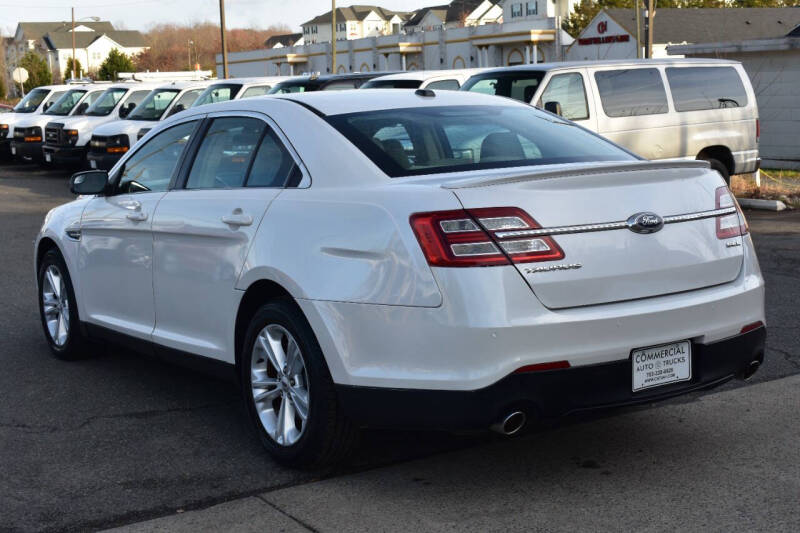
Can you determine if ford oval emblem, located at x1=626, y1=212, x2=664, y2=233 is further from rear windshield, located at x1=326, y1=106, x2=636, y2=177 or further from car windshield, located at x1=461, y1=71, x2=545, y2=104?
car windshield, located at x1=461, y1=71, x2=545, y2=104

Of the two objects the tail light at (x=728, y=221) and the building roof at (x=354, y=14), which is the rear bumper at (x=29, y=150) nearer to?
the tail light at (x=728, y=221)

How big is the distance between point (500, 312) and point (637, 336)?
602 millimetres

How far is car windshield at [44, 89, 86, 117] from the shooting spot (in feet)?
87.3

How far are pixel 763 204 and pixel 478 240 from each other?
38.9ft

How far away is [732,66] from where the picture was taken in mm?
14930

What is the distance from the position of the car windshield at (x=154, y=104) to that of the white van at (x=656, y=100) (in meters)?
8.81

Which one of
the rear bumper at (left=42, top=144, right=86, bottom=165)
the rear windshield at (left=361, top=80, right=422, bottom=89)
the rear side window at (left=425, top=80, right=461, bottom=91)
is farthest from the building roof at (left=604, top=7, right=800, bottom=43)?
the rear windshield at (left=361, top=80, right=422, bottom=89)

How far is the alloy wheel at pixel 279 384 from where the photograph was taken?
16.2 ft

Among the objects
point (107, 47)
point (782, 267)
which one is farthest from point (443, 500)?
point (107, 47)

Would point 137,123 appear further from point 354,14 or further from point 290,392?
point 354,14

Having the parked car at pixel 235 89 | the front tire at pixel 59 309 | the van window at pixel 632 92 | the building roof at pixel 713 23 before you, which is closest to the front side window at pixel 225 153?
the front tire at pixel 59 309

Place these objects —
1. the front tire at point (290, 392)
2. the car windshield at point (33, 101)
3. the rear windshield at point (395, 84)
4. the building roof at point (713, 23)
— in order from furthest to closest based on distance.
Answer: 1. the building roof at point (713, 23)
2. the car windshield at point (33, 101)
3. the rear windshield at point (395, 84)
4. the front tire at point (290, 392)

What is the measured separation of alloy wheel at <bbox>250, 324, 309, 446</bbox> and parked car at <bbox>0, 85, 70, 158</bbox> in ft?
78.4

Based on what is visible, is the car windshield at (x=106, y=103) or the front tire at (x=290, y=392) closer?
the front tire at (x=290, y=392)
